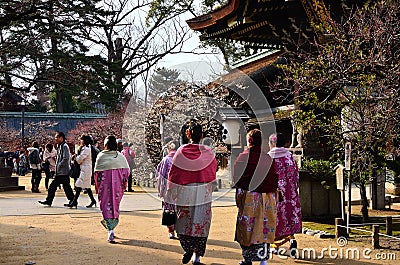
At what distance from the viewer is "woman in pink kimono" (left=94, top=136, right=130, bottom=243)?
27.7 feet

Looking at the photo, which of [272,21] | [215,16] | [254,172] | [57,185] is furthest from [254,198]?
[57,185]

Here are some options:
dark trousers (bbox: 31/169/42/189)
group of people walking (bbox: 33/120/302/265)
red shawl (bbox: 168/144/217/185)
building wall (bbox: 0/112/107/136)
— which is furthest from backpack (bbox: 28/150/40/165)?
building wall (bbox: 0/112/107/136)

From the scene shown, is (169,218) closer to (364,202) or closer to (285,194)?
(285,194)

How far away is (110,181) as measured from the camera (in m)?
8.59

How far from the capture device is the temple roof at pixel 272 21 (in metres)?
9.65

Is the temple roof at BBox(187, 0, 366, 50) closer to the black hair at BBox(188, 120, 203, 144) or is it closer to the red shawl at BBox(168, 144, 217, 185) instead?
the black hair at BBox(188, 120, 203, 144)

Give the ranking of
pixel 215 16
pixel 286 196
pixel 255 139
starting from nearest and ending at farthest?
pixel 255 139, pixel 286 196, pixel 215 16

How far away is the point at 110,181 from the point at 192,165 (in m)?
2.41

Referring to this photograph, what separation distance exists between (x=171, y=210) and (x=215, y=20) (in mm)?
6097

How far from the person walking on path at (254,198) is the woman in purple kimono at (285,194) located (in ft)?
Result: 2.61

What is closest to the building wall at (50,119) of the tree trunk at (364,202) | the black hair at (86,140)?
the black hair at (86,140)

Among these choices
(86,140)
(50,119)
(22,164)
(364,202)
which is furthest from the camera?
(50,119)

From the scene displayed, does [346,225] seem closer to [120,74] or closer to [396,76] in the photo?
[396,76]

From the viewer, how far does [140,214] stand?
37.5 feet
